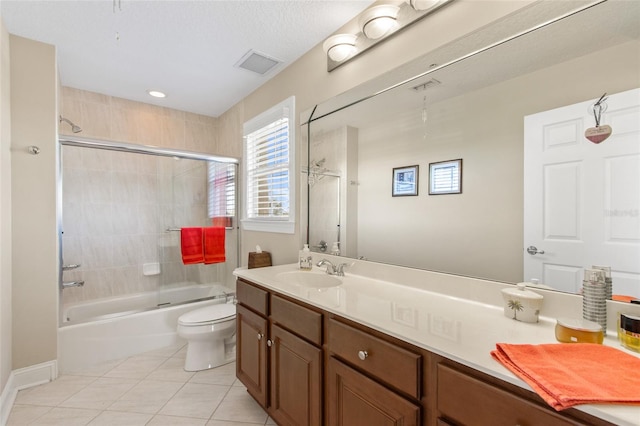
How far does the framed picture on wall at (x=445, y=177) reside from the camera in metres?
1.38

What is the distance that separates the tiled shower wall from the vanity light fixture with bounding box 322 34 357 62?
2024 mm

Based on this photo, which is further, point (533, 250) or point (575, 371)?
point (533, 250)

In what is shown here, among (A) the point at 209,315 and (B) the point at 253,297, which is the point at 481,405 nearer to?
(B) the point at 253,297

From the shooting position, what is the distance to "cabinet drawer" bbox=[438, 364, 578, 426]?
0.65m

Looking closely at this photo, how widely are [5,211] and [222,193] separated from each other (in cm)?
170

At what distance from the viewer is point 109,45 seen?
2137 millimetres

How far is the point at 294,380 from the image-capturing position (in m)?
1.41

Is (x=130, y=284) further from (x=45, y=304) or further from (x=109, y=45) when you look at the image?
(x=109, y=45)

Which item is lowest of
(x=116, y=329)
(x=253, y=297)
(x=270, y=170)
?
(x=116, y=329)

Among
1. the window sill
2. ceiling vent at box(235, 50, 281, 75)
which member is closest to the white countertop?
the window sill

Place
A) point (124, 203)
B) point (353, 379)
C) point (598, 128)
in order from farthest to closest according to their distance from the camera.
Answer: point (124, 203)
point (353, 379)
point (598, 128)

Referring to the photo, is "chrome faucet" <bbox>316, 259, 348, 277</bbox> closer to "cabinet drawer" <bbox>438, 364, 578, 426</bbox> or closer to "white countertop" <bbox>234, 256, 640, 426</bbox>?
"white countertop" <bbox>234, 256, 640, 426</bbox>

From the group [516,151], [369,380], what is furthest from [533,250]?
[369,380]

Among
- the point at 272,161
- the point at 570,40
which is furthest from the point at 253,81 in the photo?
the point at 570,40
